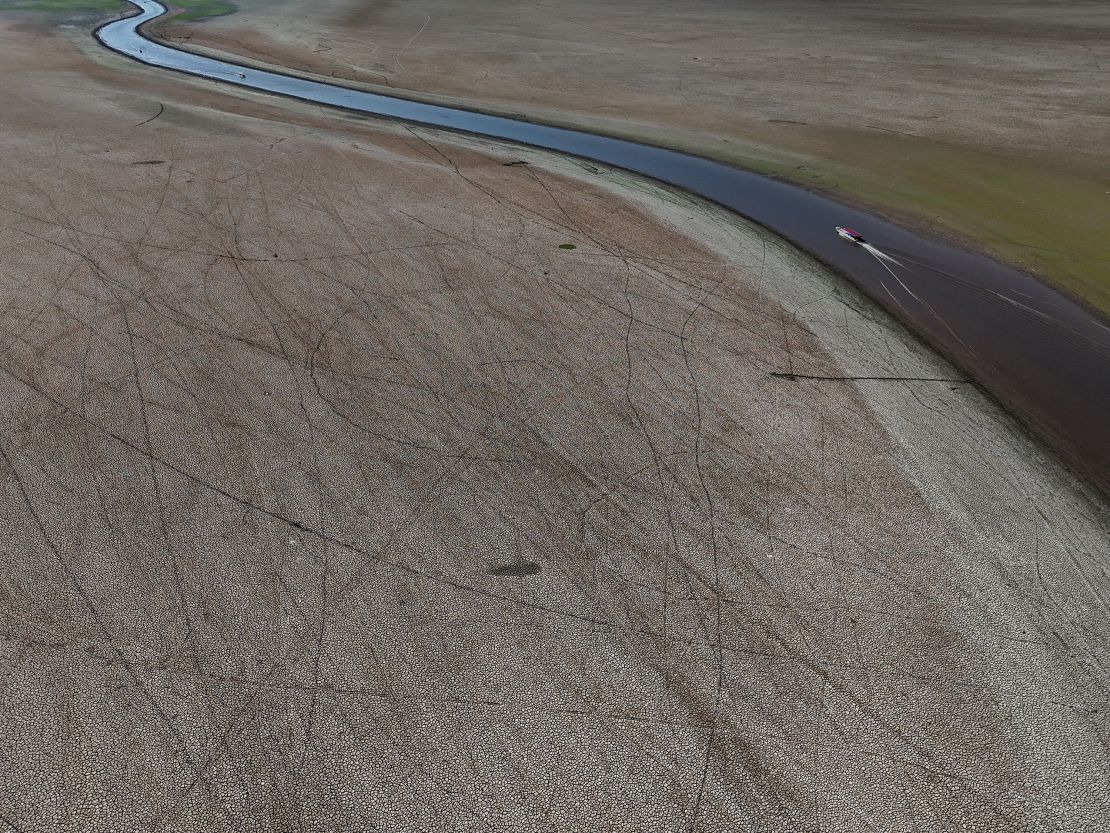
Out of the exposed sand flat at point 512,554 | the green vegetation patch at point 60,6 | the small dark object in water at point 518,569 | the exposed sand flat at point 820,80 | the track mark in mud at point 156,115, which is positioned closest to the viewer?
the exposed sand flat at point 512,554

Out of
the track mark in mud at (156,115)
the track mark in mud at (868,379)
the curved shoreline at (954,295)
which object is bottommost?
the track mark in mud at (868,379)

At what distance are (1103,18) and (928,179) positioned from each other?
773 inches

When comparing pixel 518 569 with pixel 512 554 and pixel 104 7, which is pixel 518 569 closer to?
pixel 512 554

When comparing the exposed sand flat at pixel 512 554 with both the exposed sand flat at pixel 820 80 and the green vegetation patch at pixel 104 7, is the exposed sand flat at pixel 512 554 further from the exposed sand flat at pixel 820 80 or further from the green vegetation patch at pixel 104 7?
the green vegetation patch at pixel 104 7

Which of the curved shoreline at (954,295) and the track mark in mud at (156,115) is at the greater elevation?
the track mark in mud at (156,115)

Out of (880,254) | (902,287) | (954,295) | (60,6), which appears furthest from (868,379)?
(60,6)

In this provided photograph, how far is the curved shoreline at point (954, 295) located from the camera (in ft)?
25.7

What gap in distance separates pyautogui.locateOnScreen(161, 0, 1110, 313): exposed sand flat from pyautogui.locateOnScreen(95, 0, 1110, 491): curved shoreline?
65 centimetres

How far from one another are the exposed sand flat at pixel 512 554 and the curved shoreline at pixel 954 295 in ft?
1.92

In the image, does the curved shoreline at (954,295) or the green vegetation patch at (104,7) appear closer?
the curved shoreline at (954,295)

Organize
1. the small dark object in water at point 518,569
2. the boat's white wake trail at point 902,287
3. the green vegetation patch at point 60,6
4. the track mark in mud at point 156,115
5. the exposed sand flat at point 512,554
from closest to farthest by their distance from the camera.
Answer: the exposed sand flat at point 512,554, the small dark object in water at point 518,569, the boat's white wake trail at point 902,287, the track mark in mud at point 156,115, the green vegetation patch at point 60,6

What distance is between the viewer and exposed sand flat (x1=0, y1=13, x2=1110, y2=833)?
4.28 m

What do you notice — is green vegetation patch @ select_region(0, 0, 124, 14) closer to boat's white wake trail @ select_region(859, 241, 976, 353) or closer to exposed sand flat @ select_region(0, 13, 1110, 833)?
exposed sand flat @ select_region(0, 13, 1110, 833)

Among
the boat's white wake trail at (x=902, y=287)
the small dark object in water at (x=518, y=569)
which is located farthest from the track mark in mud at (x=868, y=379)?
the small dark object in water at (x=518, y=569)
